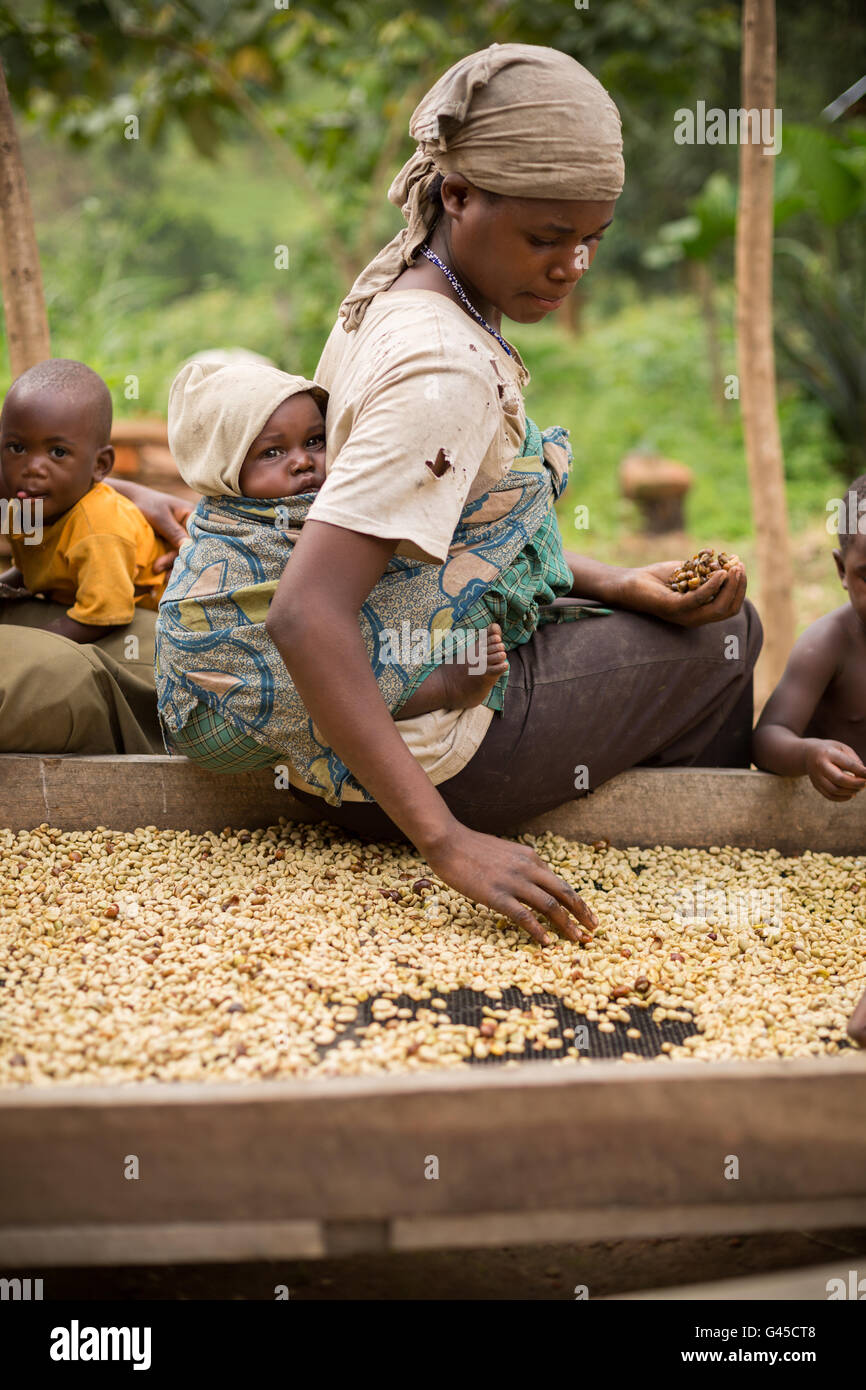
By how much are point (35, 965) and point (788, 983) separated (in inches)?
54.0

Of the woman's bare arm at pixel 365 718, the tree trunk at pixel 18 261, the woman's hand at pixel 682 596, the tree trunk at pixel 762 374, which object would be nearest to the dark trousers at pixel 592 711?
the woman's hand at pixel 682 596

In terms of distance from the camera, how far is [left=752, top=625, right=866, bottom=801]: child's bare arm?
2520mm

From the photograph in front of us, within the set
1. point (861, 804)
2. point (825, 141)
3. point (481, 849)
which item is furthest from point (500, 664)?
point (825, 141)

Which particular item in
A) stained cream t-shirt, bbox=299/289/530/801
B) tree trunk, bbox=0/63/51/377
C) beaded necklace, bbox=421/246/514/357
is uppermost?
tree trunk, bbox=0/63/51/377

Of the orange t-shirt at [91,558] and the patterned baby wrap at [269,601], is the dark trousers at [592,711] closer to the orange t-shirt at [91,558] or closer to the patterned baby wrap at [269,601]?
the patterned baby wrap at [269,601]

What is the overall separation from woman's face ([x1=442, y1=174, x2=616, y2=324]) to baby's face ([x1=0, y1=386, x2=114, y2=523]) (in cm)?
108

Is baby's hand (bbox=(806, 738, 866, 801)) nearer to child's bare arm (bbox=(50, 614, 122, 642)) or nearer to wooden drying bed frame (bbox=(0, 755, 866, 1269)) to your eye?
wooden drying bed frame (bbox=(0, 755, 866, 1269))

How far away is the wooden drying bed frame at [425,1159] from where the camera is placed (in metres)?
1.56

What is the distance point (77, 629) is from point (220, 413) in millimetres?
820

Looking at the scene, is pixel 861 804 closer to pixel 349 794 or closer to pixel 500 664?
pixel 500 664

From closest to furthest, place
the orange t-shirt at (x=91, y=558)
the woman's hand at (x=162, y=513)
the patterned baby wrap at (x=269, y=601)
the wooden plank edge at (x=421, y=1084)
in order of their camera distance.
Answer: the wooden plank edge at (x=421, y=1084) → the patterned baby wrap at (x=269, y=601) → the orange t-shirt at (x=91, y=558) → the woman's hand at (x=162, y=513)

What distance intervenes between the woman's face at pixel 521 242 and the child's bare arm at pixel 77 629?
1.28 m

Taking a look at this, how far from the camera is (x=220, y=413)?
89.8 inches

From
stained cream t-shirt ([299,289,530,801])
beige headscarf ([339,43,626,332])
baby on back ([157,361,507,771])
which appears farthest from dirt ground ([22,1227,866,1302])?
beige headscarf ([339,43,626,332])
